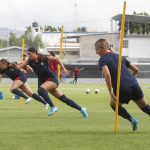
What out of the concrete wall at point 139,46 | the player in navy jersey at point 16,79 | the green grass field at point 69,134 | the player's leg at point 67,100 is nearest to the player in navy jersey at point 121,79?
the green grass field at point 69,134

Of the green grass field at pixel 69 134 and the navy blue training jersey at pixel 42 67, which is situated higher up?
the navy blue training jersey at pixel 42 67

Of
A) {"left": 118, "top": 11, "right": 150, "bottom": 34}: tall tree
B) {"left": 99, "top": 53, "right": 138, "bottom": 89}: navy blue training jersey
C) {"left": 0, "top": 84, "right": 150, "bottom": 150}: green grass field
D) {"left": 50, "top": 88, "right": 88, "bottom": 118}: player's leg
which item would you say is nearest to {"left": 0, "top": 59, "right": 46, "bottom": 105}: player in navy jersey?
{"left": 50, "top": 88, "right": 88, "bottom": 118}: player's leg

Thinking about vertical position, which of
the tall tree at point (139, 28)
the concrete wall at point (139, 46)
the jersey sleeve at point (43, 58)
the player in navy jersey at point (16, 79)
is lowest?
the concrete wall at point (139, 46)

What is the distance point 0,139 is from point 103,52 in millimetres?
2571

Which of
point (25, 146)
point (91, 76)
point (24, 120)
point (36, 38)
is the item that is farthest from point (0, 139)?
point (36, 38)

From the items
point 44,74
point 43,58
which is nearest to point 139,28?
point 44,74

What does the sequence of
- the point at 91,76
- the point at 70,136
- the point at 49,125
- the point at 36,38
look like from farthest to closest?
the point at 36,38, the point at 91,76, the point at 49,125, the point at 70,136

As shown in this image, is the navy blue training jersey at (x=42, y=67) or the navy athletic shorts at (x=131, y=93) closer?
the navy athletic shorts at (x=131, y=93)

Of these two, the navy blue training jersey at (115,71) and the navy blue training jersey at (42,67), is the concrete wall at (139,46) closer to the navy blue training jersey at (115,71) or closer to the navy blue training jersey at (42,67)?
the navy blue training jersey at (42,67)

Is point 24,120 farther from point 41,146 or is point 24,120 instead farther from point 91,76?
point 91,76

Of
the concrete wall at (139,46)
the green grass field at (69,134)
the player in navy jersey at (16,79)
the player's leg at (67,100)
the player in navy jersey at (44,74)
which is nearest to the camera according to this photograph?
the green grass field at (69,134)

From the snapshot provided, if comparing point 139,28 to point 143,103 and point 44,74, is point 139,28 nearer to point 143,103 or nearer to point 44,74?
point 44,74

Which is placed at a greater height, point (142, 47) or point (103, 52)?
point (103, 52)

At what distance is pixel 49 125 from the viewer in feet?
45.0
